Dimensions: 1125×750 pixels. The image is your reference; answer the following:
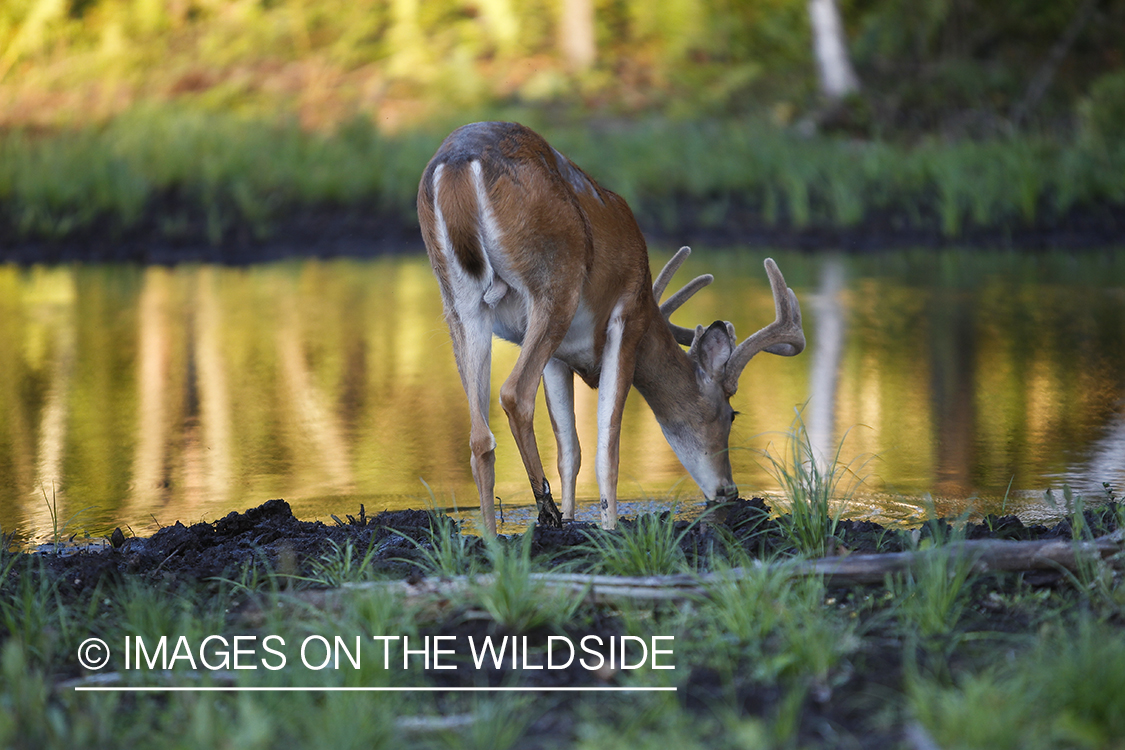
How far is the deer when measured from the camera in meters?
5.06

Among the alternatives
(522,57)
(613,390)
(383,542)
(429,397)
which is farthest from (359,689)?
(522,57)

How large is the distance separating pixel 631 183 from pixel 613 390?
1248cm

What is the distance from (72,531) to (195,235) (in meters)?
11.7

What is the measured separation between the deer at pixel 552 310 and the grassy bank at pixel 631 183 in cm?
1099

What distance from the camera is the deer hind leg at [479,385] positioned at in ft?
16.9

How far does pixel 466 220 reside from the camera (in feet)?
16.4

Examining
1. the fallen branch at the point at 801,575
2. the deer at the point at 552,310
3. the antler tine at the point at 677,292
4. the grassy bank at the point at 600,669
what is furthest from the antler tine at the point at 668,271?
the fallen branch at the point at 801,575

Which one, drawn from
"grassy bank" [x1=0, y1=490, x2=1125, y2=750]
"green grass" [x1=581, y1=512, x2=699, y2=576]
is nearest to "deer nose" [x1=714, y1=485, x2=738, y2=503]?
"grassy bank" [x1=0, y1=490, x2=1125, y2=750]

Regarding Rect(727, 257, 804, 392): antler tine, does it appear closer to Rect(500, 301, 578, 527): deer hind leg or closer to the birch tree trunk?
Rect(500, 301, 578, 527): deer hind leg

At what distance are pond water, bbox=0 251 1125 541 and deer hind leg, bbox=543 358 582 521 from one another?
0.24 meters

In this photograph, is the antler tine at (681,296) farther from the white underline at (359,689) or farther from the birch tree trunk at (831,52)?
the birch tree trunk at (831,52)

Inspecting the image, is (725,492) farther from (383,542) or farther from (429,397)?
(429,397)

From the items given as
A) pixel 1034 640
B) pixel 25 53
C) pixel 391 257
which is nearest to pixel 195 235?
pixel 391 257

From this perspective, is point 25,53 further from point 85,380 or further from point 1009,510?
point 1009,510
